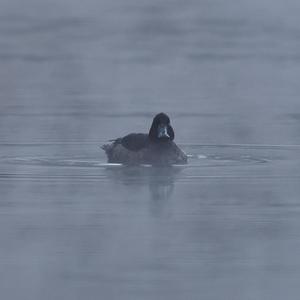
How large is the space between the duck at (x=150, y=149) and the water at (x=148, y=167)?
182 millimetres

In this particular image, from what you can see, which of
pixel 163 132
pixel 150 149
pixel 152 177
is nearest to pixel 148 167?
pixel 150 149

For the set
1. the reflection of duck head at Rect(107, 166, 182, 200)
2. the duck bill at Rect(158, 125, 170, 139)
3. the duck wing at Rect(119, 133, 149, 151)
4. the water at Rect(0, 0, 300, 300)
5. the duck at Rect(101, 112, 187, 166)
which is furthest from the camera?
the duck bill at Rect(158, 125, 170, 139)

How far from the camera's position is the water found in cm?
975

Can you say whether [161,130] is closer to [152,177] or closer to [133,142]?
[133,142]

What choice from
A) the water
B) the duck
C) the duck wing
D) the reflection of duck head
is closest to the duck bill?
the duck

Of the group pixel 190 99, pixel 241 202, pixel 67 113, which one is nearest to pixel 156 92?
pixel 190 99

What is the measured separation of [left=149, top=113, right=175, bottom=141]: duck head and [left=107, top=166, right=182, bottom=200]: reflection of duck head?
2.14 ft

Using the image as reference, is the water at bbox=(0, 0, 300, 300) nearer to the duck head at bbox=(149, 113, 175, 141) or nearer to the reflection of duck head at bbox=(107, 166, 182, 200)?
the reflection of duck head at bbox=(107, 166, 182, 200)

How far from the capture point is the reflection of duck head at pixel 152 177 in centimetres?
1340

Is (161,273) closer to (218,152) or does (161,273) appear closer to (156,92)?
(218,152)

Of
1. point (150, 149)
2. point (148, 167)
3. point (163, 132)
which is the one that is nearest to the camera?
point (148, 167)

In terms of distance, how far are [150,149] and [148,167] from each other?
1.34 feet

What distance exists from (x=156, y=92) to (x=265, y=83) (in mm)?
1927

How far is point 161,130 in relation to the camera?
16281 mm
